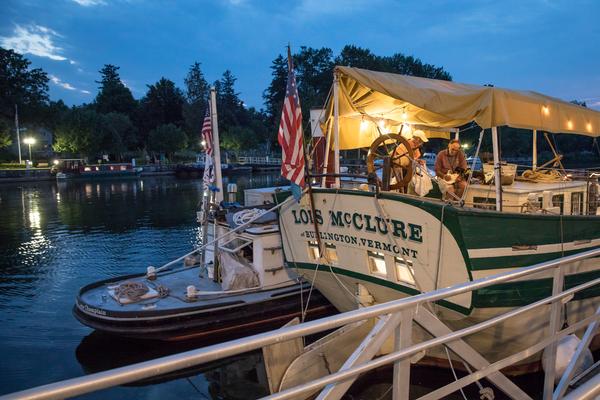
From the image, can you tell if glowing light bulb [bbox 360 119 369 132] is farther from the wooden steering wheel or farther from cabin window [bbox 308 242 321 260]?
cabin window [bbox 308 242 321 260]

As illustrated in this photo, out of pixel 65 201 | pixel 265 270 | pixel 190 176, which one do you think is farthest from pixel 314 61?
pixel 265 270

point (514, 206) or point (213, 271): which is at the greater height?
point (514, 206)

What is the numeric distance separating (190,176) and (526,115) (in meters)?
68.7

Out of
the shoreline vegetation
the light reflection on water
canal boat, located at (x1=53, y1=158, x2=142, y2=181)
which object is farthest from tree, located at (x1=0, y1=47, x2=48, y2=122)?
the light reflection on water

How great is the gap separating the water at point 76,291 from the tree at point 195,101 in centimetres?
6135

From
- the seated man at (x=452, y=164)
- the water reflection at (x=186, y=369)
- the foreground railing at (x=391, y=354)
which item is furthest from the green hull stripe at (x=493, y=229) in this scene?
the water reflection at (x=186, y=369)

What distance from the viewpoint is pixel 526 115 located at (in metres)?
8.40

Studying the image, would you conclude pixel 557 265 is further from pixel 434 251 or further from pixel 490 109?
pixel 490 109

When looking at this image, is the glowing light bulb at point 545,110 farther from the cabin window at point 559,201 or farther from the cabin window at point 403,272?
the cabin window at point 403,272

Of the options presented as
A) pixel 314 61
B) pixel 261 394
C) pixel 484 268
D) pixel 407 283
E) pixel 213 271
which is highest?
pixel 314 61

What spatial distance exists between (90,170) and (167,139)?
1947 cm

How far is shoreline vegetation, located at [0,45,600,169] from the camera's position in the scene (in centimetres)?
7850

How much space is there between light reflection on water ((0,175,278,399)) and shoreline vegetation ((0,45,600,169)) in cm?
3611

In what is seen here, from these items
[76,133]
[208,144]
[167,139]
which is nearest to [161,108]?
[167,139]
